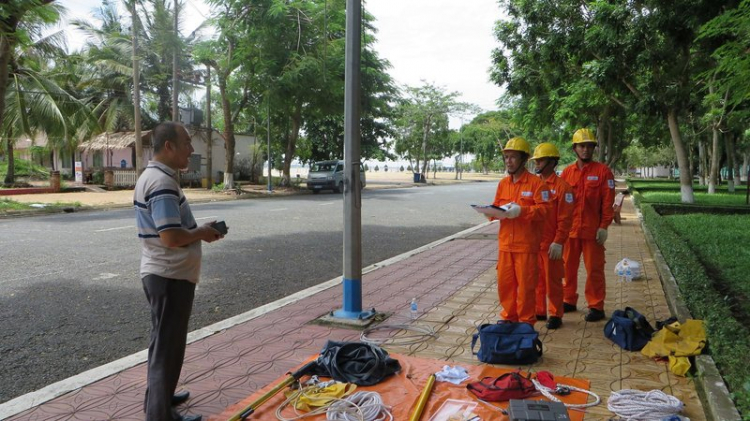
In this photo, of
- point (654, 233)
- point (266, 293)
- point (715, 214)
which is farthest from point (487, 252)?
point (715, 214)

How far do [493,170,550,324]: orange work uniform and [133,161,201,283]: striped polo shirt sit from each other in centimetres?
269

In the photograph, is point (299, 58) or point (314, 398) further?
point (299, 58)

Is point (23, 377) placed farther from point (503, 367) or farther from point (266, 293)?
point (503, 367)

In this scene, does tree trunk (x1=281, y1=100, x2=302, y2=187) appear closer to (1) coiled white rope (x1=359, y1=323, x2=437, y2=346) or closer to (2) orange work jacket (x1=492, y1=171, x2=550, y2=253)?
(1) coiled white rope (x1=359, y1=323, x2=437, y2=346)

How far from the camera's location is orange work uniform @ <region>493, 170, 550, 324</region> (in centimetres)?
453

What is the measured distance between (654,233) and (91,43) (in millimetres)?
30024

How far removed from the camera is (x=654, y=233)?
390 inches

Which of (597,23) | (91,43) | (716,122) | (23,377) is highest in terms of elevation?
(91,43)

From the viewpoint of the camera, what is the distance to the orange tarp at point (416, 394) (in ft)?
10.7

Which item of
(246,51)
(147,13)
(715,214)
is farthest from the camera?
(147,13)

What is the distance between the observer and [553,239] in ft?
16.9

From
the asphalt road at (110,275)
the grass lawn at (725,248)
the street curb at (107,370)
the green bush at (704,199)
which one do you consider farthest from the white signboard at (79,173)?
the grass lawn at (725,248)

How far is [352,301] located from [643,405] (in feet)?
8.91

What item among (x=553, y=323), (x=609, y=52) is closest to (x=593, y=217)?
(x=553, y=323)
